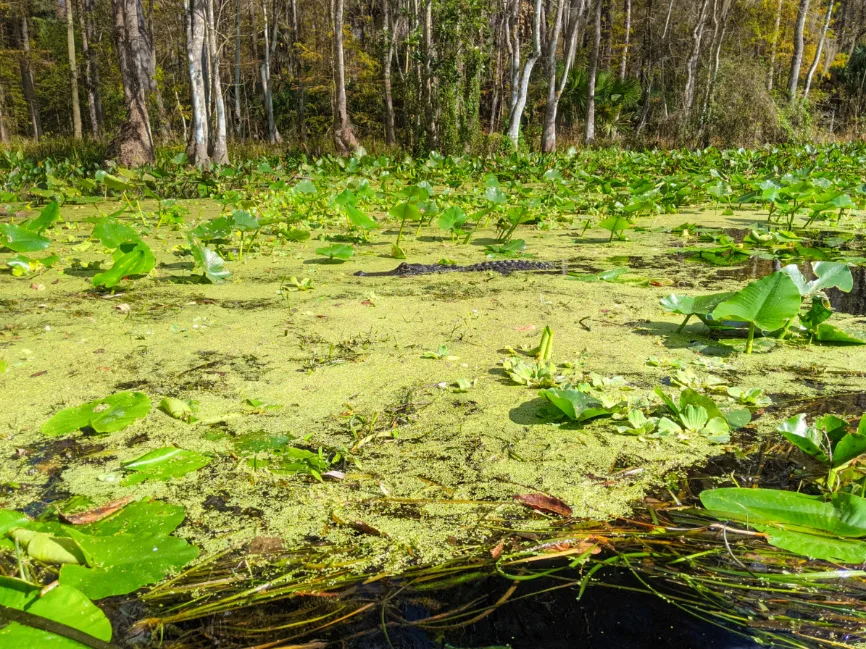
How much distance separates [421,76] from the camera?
9.26 metres

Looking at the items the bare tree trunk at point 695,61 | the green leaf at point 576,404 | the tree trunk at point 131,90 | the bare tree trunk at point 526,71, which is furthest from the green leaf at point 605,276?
the bare tree trunk at point 695,61

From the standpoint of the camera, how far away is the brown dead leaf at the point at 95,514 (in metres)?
0.91

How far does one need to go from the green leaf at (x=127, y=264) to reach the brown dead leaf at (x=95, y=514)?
138 cm

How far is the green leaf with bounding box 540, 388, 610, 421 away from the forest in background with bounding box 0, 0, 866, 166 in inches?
251

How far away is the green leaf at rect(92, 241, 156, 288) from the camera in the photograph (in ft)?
7.09

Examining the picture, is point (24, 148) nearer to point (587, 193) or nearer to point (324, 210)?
point (324, 210)

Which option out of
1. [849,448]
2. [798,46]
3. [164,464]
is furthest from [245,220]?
[798,46]

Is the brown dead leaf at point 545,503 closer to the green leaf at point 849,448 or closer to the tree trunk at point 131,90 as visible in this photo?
the green leaf at point 849,448

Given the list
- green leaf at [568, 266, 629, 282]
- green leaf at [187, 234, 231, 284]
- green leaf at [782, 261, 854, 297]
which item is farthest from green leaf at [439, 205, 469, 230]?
green leaf at [782, 261, 854, 297]

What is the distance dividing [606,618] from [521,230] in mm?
3160

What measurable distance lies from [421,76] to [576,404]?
8.86m

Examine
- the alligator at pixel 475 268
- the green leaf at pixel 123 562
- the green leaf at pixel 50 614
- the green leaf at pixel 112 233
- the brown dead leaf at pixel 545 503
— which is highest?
the green leaf at pixel 112 233

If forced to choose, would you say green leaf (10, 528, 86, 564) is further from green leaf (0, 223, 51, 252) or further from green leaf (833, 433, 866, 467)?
green leaf (0, 223, 51, 252)

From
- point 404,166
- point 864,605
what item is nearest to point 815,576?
point 864,605
